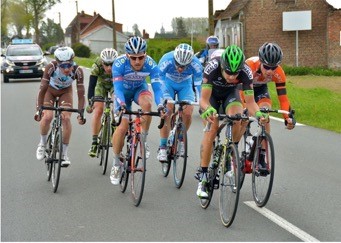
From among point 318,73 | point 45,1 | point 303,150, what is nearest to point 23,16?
point 45,1

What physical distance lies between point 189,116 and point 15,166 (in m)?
3.02

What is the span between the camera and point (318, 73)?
154ft

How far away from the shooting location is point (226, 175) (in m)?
7.44

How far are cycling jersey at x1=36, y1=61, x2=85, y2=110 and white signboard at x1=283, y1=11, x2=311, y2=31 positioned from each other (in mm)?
44199

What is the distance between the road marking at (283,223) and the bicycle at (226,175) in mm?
520

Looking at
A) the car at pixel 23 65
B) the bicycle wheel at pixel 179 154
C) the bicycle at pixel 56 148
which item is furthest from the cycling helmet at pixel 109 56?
the car at pixel 23 65

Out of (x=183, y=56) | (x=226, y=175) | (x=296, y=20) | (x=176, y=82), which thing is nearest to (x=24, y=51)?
(x=296, y=20)

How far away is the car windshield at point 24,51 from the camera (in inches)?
1470

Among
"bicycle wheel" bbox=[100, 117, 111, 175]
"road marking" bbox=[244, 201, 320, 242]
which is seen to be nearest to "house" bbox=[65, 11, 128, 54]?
"bicycle wheel" bbox=[100, 117, 111, 175]

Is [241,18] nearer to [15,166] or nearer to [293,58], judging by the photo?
[293,58]

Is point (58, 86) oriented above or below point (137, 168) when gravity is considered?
above

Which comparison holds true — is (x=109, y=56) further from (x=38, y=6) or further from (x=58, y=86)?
(x=38, y=6)

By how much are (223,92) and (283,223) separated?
1791mm

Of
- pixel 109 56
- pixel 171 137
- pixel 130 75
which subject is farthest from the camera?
pixel 109 56
